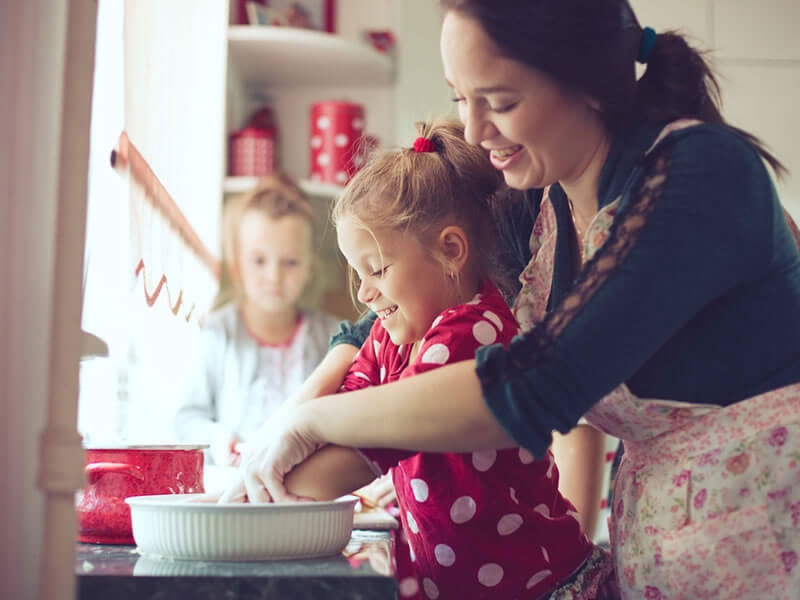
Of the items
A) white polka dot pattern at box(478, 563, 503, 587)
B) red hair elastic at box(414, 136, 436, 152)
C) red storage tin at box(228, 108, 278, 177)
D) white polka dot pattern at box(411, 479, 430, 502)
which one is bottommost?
white polka dot pattern at box(478, 563, 503, 587)

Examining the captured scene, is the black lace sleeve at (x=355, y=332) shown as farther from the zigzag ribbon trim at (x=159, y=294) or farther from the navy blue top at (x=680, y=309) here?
the navy blue top at (x=680, y=309)

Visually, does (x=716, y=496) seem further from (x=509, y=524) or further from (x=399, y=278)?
(x=399, y=278)

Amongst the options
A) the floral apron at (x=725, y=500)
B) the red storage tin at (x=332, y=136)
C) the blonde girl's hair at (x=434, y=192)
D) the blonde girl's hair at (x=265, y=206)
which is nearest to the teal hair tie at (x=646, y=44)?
the blonde girl's hair at (x=434, y=192)

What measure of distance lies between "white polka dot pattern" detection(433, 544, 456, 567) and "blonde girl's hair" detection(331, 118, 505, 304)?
1.05 feet

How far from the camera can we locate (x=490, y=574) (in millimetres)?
929

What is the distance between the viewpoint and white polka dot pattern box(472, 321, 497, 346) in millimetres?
918

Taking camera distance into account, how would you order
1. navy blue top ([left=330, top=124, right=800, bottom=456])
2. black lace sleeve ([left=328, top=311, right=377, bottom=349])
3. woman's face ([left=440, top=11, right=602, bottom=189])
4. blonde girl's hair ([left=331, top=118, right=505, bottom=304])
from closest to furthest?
navy blue top ([left=330, top=124, right=800, bottom=456]) < woman's face ([left=440, top=11, right=602, bottom=189]) < blonde girl's hair ([left=331, top=118, right=505, bottom=304]) < black lace sleeve ([left=328, top=311, right=377, bottom=349])

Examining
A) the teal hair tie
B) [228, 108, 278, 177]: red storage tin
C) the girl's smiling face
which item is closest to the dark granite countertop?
the girl's smiling face

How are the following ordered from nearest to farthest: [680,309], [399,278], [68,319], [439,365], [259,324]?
[68,319], [680,309], [439,365], [399,278], [259,324]

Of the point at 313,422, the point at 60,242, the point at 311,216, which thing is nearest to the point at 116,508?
the point at 313,422

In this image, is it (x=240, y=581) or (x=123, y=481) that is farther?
(x=123, y=481)

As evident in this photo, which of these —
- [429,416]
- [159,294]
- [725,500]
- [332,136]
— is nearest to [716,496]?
[725,500]

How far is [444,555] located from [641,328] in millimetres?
344

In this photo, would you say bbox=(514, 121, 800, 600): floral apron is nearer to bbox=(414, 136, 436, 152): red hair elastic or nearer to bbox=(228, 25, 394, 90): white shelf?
bbox=(414, 136, 436, 152): red hair elastic
